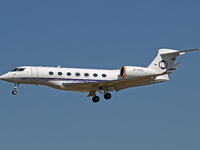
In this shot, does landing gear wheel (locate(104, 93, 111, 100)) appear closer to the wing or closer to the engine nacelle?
the wing

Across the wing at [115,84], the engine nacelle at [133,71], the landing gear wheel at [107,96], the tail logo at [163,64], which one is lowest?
the landing gear wheel at [107,96]

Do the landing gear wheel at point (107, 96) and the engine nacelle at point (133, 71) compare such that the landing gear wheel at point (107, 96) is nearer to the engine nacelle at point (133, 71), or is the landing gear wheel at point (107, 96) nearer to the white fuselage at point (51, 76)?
the white fuselage at point (51, 76)

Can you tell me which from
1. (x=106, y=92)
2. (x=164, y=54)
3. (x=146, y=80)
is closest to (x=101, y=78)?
(x=106, y=92)

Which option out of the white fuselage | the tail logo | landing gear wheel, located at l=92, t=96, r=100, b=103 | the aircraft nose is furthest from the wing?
the aircraft nose

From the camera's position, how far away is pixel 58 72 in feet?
105

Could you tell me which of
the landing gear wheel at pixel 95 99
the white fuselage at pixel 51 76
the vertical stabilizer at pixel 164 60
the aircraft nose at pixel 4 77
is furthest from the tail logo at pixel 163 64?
the aircraft nose at pixel 4 77

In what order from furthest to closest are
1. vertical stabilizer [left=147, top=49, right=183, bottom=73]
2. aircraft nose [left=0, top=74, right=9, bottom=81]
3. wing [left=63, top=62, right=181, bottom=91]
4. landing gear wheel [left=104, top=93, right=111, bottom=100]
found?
vertical stabilizer [left=147, top=49, right=183, bottom=73] < landing gear wheel [left=104, top=93, right=111, bottom=100] < wing [left=63, top=62, right=181, bottom=91] < aircraft nose [left=0, top=74, right=9, bottom=81]

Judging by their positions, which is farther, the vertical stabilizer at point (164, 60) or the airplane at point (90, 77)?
the vertical stabilizer at point (164, 60)

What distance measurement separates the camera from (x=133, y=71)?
33156 mm

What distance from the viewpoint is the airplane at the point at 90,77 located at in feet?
103

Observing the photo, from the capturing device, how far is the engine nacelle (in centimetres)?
3303

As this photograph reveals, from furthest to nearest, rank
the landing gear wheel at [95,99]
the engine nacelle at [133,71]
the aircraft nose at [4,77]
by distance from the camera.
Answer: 1. the landing gear wheel at [95,99]
2. the engine nacelle at [133,71]
3. the aircraft nose at [4,77]

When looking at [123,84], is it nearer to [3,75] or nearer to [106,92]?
[106,92]

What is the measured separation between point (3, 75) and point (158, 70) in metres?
13.0
